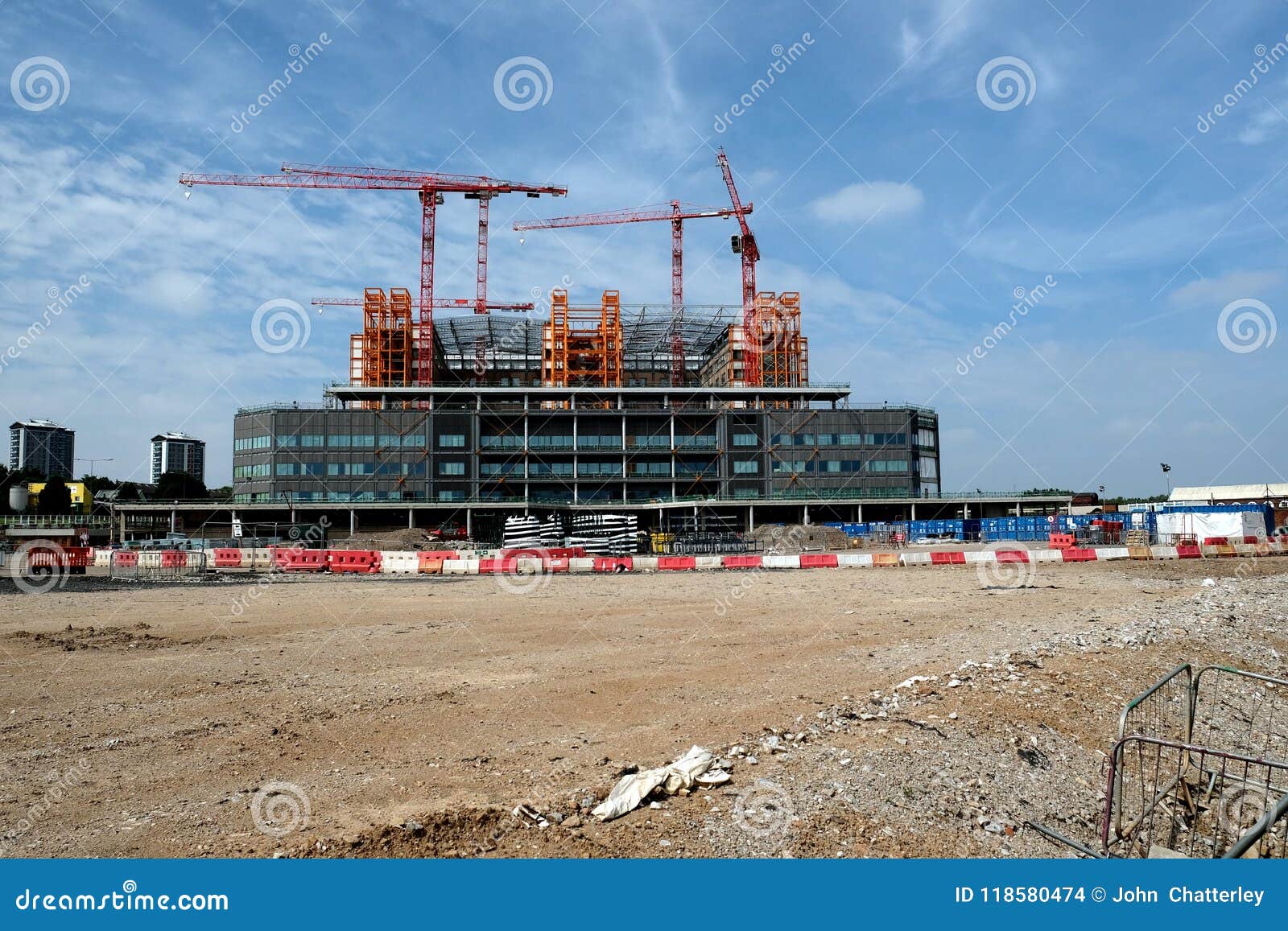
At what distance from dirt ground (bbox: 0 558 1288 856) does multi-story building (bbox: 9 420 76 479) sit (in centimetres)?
18635

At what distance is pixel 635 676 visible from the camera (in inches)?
516

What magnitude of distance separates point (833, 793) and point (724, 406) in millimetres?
80250

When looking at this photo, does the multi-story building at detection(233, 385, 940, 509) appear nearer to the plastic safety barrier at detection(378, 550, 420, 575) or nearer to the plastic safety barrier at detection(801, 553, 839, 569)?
the plastic safety barrier at detection(378, 550, 420, 575)

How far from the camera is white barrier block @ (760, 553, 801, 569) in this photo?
4047 centimetres

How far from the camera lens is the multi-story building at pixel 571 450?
79.4 meters

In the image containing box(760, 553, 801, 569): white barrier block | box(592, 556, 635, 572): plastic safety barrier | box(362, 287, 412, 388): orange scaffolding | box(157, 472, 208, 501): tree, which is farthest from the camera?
box(157, 472, 208, 501): tree

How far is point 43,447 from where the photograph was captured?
551 feet

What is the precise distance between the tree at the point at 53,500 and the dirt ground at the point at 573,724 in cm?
9991

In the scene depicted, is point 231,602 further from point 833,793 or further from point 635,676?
point 833,793

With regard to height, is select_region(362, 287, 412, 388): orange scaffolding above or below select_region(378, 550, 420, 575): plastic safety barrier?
above

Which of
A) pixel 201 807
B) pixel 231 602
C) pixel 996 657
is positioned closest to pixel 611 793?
pixel 201 807

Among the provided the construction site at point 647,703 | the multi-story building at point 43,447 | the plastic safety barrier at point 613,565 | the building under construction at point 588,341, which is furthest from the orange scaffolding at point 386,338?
the multi-story building at point 43,447

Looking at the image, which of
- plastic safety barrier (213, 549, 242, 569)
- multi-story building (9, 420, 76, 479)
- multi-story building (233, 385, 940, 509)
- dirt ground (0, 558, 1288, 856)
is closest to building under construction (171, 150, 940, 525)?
multi-story building (233, 385, 940, 509)

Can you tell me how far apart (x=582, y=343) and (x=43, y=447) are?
140 m
